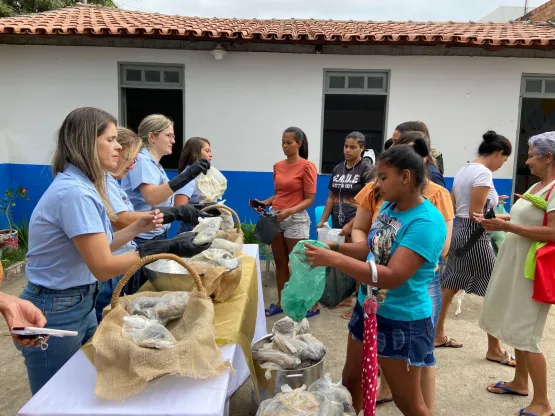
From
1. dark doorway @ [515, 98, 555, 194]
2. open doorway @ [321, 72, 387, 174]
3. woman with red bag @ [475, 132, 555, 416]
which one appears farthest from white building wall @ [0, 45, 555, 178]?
woman with red bag @ [475, 132, 555, 416]

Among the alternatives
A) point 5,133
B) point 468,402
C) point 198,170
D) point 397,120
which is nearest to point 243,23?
point 397,120

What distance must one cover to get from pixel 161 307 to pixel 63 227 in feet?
1.62

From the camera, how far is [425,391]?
2.15 meters

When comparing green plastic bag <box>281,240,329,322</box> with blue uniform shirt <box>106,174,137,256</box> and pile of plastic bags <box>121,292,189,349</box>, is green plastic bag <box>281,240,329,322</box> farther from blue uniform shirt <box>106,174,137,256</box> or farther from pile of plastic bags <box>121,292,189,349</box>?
blue uniform shirt <box>106,174,137,256</box>

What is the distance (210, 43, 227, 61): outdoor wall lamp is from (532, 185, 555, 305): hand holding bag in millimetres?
4679

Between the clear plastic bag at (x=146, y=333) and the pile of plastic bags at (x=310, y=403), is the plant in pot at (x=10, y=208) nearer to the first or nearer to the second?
the clear plastic bag at (x=146, y=333)

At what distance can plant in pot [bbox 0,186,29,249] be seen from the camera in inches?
216

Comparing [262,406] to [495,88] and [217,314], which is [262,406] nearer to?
[217,314]

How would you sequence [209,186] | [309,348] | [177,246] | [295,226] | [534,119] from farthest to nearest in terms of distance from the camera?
[534,119] → [295,226] → [209,186] → [309,348] → [177,246]

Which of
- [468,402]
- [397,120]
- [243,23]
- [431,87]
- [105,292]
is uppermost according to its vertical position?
[243,23]

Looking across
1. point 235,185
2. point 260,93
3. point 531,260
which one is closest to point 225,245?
point 531,260

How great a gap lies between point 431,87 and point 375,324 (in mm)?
5167

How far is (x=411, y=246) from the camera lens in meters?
1.64

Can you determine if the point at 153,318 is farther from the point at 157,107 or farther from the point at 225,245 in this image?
the point at 157,107
